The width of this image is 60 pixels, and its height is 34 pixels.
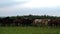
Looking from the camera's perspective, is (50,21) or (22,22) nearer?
(50,21)

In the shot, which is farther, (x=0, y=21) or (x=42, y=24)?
(x=0, y=21)

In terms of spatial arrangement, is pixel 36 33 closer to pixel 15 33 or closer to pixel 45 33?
pixel 45 33

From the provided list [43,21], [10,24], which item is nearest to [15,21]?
[10,24]

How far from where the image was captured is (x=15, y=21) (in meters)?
15.9

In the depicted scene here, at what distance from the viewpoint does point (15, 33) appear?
1055cm

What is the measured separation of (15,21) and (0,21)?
1.58 meters

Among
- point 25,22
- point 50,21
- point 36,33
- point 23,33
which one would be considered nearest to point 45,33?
point 36,33

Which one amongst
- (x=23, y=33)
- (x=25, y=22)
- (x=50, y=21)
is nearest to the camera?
(x=23, y=33)

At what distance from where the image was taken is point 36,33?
10492 mm

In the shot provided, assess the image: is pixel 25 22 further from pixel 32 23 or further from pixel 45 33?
pixel 45 33

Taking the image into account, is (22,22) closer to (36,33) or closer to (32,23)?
(32,23)

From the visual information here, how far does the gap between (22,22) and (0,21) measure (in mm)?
2309

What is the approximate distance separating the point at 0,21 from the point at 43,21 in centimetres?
431

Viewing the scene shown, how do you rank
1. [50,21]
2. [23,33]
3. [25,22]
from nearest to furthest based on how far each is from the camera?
[23,33] < [50,21] < [25,22]
